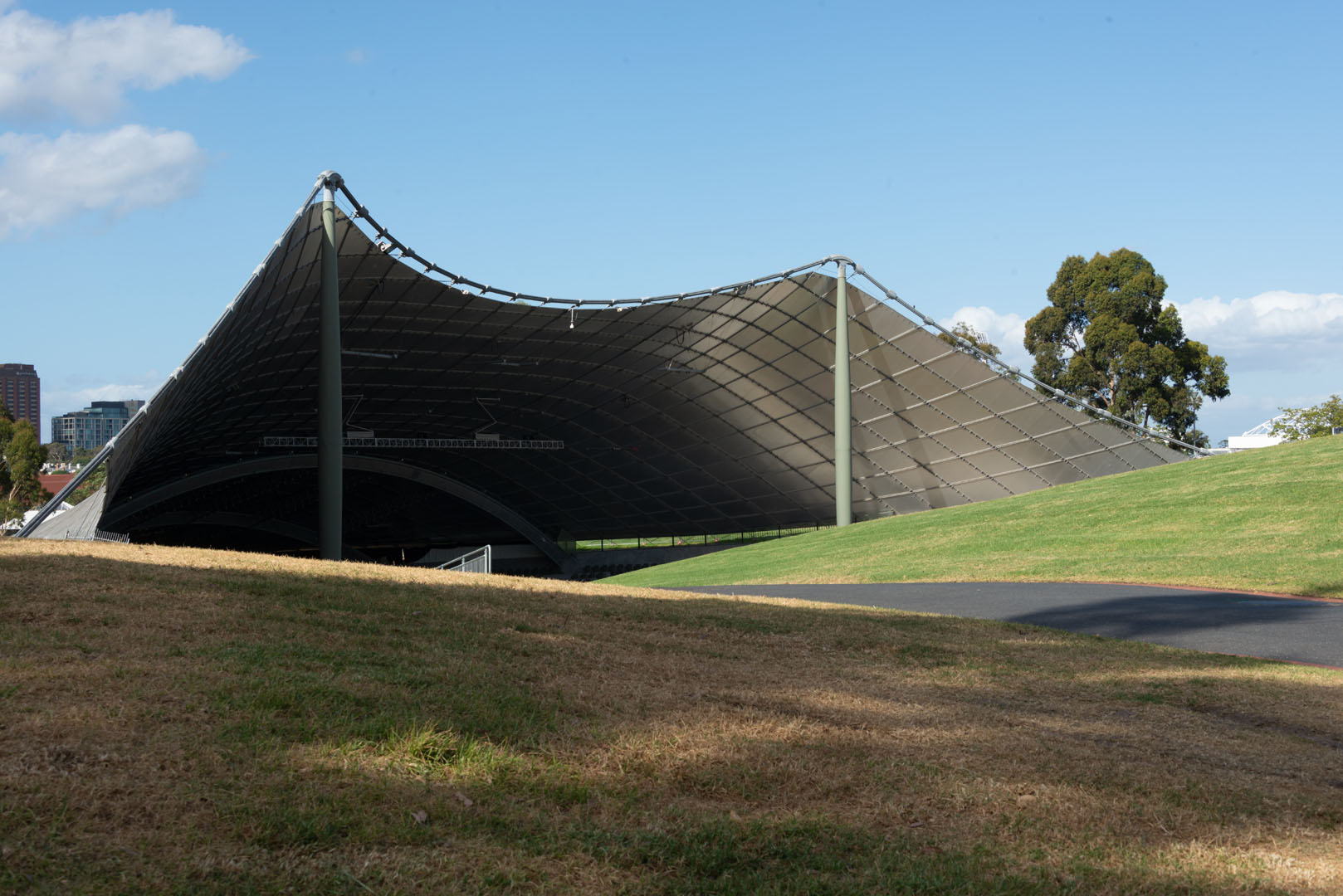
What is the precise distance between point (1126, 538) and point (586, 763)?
2440 centimetres

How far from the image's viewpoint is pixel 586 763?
6414mm

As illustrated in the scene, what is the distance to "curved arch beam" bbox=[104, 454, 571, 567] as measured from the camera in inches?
2879

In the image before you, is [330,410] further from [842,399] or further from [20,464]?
[20,464]

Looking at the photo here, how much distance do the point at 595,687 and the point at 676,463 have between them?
62015 mm

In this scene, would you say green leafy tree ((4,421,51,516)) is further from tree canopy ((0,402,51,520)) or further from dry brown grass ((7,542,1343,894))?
dry brown grass ((7,542,1343,894))

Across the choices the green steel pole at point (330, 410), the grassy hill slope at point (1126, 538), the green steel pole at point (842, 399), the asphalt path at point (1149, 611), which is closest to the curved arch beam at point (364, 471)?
the green steel pole at point (330, 410)

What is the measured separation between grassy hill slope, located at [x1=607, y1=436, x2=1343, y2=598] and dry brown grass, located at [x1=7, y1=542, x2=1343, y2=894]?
40.3ft

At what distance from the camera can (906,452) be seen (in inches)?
2274

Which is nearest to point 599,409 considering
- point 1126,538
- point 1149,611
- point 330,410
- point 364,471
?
point 364,471

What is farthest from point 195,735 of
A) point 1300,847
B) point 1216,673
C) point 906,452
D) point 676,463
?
point 676,463

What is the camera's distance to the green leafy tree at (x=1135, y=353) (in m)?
72.8

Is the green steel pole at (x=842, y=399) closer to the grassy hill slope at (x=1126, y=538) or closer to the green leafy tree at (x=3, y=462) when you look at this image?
the grassy hill slope at (x=1126, y=538)

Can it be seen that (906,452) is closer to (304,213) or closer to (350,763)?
(304,213)

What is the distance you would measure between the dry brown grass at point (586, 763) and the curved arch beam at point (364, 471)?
68970 millimetres
